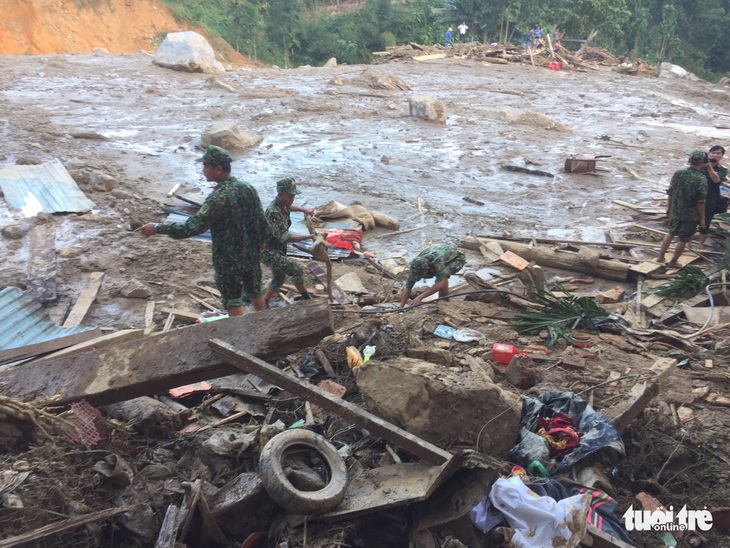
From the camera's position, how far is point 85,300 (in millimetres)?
6391

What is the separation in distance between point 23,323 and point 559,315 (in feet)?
19.3

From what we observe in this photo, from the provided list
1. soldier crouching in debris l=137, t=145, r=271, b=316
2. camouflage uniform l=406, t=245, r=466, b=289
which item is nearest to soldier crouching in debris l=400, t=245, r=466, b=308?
camouflage uniform l=406, t=245, r=466, b=289

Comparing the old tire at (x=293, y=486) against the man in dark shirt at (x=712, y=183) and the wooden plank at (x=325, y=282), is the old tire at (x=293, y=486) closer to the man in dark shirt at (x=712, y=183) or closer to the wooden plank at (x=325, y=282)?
the wooden plank at (x=325, y=282)

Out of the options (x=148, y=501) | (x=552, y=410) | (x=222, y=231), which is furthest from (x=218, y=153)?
(x=552, y=410)

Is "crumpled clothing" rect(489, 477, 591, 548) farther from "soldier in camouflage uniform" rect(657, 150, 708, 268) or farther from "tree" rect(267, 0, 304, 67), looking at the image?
"tree" rect(267, 0, 304, 67)

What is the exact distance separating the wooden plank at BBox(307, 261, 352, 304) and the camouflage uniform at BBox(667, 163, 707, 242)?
5.35m

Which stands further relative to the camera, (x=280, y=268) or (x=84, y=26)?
(x=84, y=26)

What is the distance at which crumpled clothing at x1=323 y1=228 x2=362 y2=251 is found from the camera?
868 centimetres

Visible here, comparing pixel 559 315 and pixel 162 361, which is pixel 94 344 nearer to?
pixel 162 361

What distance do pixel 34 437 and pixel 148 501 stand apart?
0.78 m

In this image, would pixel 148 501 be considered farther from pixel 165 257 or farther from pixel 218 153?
pixel 165 257

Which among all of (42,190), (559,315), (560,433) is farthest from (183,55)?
(560,433)

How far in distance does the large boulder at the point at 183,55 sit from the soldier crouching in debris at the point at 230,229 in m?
17.8

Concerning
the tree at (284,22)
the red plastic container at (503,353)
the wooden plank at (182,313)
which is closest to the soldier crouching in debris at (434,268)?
the red plastic container at (503,353)
